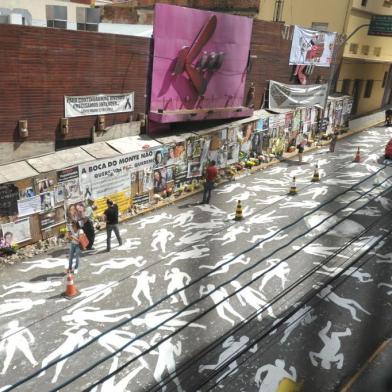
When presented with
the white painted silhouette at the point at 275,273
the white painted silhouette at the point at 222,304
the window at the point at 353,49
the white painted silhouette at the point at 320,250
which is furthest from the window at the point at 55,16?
the window at the point at 353,49

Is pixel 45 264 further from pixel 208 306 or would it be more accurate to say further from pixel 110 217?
pixel 208 306

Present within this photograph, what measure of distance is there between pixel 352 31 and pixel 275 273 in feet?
83.6

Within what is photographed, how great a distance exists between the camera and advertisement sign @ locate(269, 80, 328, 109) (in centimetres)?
2531

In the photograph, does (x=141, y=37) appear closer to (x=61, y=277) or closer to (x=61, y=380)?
(x=61, y=277)

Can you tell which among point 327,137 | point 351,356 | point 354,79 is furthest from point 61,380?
point 354,79

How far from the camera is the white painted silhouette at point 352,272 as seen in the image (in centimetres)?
1248

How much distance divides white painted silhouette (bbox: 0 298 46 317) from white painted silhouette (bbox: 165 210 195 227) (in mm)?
6195

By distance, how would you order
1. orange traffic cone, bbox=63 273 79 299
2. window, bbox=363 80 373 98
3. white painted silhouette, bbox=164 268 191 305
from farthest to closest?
window, bbox=363 80 373 98 < white painted silhouette, bbox=164 268 191 305 < orange traffic cone, bbox=63 273 79 299

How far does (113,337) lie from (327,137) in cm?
2383

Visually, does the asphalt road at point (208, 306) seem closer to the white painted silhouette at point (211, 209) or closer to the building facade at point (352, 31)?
the white painted silhouette at point (211, 209)

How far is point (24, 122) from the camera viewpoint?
14.1 metres

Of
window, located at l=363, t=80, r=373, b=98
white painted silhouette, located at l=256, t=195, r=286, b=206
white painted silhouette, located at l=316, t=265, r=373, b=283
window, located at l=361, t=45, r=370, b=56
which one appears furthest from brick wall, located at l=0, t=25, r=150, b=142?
window, located at l=363, t=80, r=373, b=98

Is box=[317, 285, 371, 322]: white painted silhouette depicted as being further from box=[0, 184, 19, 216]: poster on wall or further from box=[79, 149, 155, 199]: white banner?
box=[0, 184, 19, 216]: poster on wall

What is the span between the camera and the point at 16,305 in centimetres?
1107
